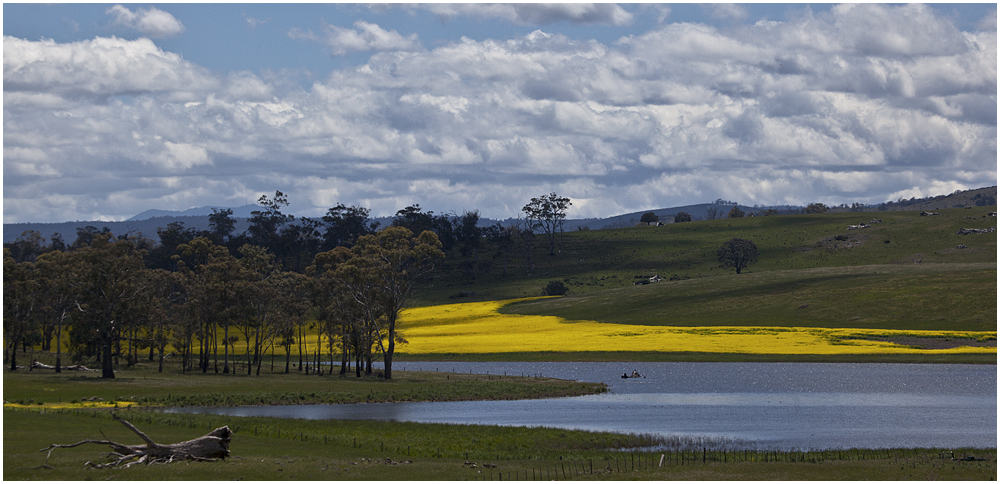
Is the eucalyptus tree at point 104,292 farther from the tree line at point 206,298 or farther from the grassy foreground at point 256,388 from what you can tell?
the grassy foreground at point 256,388

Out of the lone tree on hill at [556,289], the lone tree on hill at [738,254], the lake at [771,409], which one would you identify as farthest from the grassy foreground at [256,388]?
the lone tree on hill at [738,254]

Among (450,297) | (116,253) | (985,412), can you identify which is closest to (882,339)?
(985,412)

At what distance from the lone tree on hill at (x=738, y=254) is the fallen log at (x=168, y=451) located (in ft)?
485

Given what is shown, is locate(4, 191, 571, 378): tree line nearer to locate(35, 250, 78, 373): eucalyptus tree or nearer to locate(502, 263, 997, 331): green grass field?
locate(35, 250, 78, 373): eucalyptus tree

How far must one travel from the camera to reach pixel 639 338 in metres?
98.8

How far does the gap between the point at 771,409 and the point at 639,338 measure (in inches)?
1909

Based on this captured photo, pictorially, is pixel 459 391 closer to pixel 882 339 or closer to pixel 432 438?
pixel 432 438

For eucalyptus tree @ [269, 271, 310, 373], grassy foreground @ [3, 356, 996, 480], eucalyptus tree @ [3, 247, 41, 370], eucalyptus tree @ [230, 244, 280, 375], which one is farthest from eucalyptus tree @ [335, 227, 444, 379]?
eucalyptus tree @ [3, 247, 41, 370]

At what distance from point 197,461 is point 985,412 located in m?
43.1

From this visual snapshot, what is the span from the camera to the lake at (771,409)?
1571 inches

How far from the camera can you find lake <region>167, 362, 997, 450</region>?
131 feet

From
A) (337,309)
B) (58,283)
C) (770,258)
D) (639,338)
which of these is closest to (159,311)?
(58,283)

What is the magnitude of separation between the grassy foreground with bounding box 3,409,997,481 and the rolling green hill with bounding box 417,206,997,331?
71860 millimetres

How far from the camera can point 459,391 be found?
60031mm
